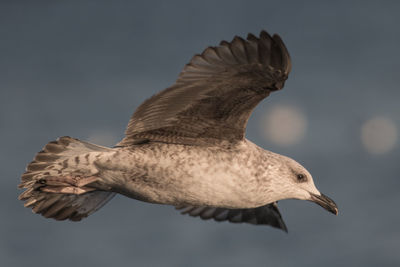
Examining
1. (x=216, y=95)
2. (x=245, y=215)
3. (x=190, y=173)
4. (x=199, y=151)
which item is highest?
(x=216, y=95)

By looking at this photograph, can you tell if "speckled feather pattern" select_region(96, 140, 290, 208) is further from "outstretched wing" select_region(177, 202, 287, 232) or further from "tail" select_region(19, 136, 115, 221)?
"outstretched wing" select_region(177, 202, 287, 232)

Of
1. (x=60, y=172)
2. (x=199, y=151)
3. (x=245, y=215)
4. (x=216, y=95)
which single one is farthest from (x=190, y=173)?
(x=245, y=215)

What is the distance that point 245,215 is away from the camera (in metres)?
14.2

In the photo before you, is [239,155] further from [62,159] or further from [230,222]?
[230,222]

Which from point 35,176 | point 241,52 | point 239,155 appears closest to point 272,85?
point 241,52

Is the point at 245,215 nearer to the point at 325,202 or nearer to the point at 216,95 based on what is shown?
the point at 325,202

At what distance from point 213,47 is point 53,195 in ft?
15.7

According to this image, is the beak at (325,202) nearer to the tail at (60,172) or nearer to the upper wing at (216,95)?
the upper wing at (216,95)

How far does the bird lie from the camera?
9195 mm

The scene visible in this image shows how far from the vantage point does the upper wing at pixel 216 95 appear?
29.8ft

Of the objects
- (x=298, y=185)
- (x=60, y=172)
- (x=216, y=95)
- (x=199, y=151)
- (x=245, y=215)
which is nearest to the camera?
(x=216, y=95)

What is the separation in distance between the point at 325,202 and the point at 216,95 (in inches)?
138

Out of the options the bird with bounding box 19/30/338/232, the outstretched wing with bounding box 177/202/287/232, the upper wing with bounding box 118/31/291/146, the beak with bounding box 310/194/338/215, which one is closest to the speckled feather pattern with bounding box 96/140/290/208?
the bird with bounding box 19/30/338/232

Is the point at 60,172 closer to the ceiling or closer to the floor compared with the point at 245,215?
closer to the ceiling
